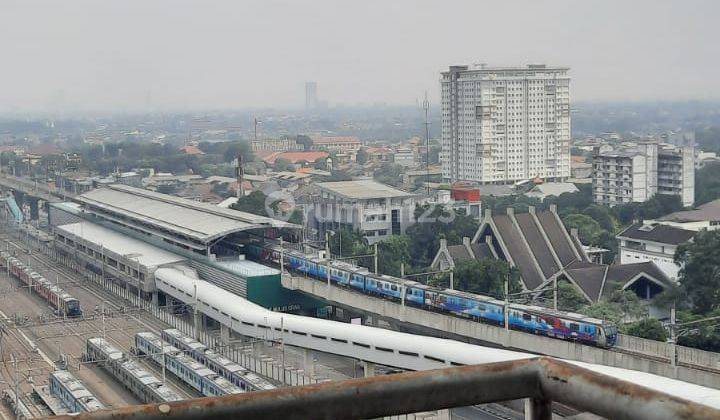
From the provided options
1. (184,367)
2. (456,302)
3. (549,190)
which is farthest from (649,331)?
Result: (549,190)


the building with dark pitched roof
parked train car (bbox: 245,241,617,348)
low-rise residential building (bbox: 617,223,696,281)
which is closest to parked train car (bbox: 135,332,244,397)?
parked train car (bbox: 245,241,617,348)

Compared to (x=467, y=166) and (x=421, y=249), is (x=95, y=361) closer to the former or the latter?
(x=421, y=249)

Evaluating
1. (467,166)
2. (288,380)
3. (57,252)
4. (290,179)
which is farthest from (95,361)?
(467,166)

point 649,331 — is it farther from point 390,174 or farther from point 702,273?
point 390,174

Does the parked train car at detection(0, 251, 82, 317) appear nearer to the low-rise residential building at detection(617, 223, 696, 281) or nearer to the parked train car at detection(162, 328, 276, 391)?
the parked train car at detection(162, 328, 276, 391)

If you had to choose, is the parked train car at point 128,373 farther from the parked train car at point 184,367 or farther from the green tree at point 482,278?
the green tree at point 482,278

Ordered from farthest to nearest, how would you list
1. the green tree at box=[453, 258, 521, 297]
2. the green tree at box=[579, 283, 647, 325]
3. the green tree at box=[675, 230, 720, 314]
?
the green tree at box=[453, 258, 521, 297] < the green tree at box=[675, 230, 720, 314] < the green tree at box=[579, 283, 647, 325]
